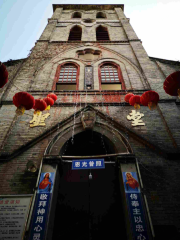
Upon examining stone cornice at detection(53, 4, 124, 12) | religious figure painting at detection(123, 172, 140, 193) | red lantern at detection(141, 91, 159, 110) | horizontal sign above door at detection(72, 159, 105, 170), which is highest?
stone cornice at detection(53, 4, 124, 12)

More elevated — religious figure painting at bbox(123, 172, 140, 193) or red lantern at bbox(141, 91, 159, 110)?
red lantern at bbox(141, 91, 159, 110)

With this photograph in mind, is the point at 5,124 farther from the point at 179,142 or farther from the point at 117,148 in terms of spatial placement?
the point at 179,142

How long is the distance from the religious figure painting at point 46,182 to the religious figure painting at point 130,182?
2.11 metres

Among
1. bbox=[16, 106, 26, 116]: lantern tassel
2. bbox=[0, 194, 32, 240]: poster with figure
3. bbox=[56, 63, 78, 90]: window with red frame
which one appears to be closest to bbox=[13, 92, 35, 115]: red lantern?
Result: bbox=[16, 106, 26, 116]: lantern tassel

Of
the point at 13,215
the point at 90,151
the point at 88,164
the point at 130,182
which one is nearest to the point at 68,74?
the point at 90,151

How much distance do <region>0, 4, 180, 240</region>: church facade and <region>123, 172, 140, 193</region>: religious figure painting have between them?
0.09 feet

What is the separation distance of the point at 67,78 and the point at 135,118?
466 centimetres

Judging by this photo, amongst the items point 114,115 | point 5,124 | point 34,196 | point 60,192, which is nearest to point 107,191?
point 60,192

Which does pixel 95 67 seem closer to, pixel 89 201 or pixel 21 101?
pixel 21 101

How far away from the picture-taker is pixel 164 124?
6363mm

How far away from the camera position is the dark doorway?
6.29 m

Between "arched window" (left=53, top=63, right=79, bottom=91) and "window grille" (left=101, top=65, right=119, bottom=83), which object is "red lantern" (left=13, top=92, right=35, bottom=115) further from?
"window grille" (left=101, top=65, right=119, bottom=83)

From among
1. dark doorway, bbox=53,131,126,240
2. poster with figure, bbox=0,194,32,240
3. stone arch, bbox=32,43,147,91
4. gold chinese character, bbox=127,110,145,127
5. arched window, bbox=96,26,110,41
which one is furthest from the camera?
arched window, bbox=96,26,110,41

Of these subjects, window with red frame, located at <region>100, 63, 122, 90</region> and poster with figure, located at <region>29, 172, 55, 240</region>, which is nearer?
poster with figure, located at <region>29, 172, 55, 240</region>
